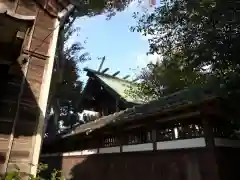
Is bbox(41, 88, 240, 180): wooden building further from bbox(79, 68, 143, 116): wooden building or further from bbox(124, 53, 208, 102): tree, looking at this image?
bbox(79, 68, 143, 116): wooden building

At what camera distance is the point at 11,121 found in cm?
599

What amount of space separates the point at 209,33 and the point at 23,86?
5.23 m

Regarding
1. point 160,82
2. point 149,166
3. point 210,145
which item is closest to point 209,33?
point 210,145

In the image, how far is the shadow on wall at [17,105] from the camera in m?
5.61

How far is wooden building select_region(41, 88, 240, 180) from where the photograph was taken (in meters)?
7.04

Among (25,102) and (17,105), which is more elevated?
(25,102)

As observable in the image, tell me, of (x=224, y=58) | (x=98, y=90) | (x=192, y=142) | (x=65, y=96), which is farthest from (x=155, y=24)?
(x=65, y=96)

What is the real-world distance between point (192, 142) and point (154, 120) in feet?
6.00

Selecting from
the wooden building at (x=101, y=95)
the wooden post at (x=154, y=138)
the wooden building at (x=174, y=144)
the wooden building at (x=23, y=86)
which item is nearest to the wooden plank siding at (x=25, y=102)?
the wooden building at (x=23, y=86)

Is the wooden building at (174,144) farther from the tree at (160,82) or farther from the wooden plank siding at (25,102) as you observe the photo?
the wooden plank siding at (25,102)

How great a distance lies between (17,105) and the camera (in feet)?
20.3

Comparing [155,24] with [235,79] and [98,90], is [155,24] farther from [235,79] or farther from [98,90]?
[98,90]

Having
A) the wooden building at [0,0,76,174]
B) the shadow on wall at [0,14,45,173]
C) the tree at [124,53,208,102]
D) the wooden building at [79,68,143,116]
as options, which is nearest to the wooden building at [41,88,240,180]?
the tree at [124,53,208,102]

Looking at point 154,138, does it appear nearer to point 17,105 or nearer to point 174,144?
point 174,144
